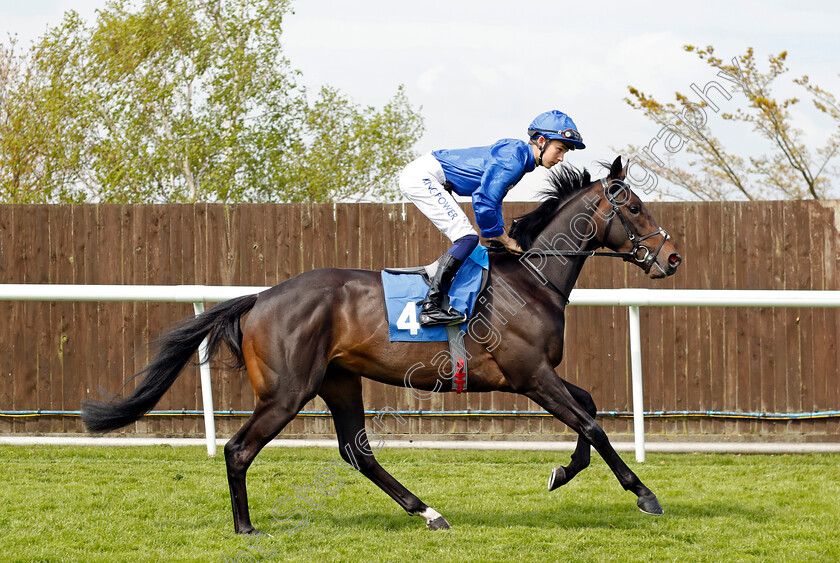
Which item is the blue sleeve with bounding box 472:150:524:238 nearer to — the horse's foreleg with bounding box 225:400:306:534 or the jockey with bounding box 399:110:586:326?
the jockey with bounding box 399:110:586:326

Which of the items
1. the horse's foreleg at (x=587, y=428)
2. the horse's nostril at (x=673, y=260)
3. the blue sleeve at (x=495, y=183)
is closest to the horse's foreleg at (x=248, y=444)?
the horse's foreleg at (x=587, y=428)

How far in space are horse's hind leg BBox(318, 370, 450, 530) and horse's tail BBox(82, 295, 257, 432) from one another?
524 millimetres

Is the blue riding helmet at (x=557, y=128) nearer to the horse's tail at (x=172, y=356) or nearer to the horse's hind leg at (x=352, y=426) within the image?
the horse's hind leg at (x=352, y=426)

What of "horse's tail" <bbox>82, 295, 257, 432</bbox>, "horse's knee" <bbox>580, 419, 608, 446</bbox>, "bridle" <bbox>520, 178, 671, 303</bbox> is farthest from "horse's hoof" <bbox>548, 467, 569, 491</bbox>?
"horse's tail" <bbox>82, 295, 257, 432</bbox>

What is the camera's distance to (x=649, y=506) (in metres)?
4.34

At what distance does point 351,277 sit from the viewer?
15.1 feet

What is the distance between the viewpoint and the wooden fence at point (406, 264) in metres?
7.53

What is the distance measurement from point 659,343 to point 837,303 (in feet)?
5.84

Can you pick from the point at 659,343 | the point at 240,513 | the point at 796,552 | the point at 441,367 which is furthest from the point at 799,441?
the point at 240,513

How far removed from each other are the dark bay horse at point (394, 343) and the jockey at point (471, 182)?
0.22 meters

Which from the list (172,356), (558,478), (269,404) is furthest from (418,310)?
(172,356)

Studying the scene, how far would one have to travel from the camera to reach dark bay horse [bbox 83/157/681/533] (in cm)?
439

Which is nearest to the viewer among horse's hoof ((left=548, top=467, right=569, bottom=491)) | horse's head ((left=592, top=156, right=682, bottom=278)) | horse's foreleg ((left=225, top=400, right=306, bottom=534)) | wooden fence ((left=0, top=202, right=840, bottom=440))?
horse's foreleg ((left=225, top=400, right=306, bottom=534))

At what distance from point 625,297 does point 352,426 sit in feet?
7.94
